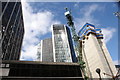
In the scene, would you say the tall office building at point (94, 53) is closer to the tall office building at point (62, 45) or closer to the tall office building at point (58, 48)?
the tall office building at point (62, 45)

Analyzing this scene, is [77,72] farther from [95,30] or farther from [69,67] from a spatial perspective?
[95,30]

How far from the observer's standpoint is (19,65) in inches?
1439

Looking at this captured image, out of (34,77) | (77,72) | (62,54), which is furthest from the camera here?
(62,54)

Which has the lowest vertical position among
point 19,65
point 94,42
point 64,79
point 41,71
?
point 64,79

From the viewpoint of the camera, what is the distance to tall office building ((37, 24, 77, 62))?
104919mm

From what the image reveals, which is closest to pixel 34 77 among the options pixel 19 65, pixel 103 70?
pixel 19 65

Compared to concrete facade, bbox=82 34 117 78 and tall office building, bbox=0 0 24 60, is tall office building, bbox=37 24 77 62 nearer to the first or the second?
concrete facade, bbox=82 34 117 78

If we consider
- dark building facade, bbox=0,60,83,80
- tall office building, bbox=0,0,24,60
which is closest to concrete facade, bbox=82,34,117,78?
dark building facade, bbox=0,60,83,80

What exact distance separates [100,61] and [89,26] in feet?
73.2

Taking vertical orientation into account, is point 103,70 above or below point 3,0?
below

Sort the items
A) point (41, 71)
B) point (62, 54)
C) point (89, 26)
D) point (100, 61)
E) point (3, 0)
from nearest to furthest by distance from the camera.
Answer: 1. point (41, 71)
2. point (3, 0)
3. point (100, 61)
4. point (89, 26)
5. point (62, 54)

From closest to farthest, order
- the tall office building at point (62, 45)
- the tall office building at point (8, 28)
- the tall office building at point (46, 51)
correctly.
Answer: the tall office building at point (8, 28) → the tall office building at point (62, 45) → the tall office building at point (46, 51)

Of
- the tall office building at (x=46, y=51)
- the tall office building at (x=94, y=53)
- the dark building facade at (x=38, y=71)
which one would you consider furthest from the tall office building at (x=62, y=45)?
the dark building facade at (x=38, y=71)

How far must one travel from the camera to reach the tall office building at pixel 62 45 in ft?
342
